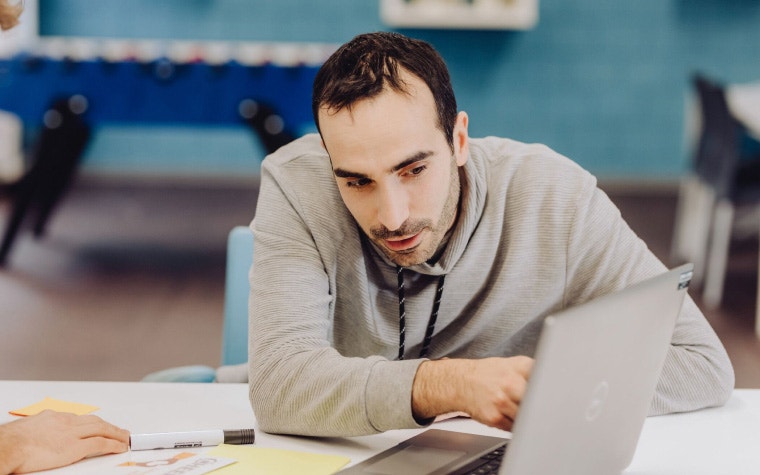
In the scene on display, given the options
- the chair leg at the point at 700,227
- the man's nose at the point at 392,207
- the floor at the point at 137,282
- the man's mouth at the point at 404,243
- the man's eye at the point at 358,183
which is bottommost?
the floor at the point at 137,282

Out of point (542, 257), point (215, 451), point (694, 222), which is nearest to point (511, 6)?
point (694, 222)

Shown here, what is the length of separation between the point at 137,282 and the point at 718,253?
273 cm

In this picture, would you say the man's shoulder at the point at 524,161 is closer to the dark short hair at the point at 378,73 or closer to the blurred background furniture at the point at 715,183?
the dark short hair at the point at 378,73

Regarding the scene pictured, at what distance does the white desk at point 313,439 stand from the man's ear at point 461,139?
0.40 meters

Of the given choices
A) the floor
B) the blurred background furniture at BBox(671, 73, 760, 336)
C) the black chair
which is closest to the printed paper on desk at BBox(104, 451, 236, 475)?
the floor

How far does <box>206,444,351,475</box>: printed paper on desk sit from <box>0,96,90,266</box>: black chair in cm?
360

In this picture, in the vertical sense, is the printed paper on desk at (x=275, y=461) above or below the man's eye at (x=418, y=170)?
below

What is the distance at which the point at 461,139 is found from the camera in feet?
4.57

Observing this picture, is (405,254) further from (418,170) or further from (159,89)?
(159,89)

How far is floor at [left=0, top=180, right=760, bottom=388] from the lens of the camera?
342cm

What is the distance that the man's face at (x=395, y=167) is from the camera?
1225 mm

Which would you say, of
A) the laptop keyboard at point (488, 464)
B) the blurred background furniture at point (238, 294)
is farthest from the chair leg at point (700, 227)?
the laptop keyboard at point (488, 464)

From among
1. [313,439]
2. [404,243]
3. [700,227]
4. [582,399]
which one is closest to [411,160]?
[404,243]

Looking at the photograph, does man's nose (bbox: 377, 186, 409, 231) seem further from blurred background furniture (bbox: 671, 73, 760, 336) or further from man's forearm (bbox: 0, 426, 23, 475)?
blurred background furniture (bbox: 671, 73, 760, 336)
